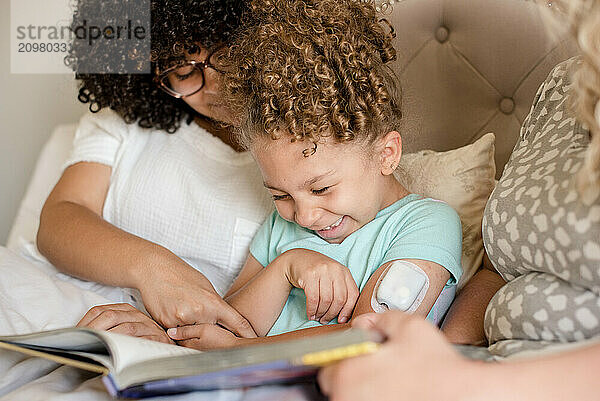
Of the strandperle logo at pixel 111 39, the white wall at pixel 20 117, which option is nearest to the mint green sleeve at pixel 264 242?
the strandperle logo at pixel 111 39

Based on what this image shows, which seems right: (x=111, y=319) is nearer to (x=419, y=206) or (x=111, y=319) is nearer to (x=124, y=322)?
(x=124, y=322)

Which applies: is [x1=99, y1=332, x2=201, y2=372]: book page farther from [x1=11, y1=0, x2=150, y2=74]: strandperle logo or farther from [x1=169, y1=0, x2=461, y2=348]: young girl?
[x1=11, y1=0, x2=150, y2=74]: strandperle logo

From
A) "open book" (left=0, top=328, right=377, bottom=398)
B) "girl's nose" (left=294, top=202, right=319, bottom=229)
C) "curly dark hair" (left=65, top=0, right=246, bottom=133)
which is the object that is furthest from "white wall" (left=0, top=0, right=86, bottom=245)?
"open book" (left=0, top=328, right=377, bottom=398)

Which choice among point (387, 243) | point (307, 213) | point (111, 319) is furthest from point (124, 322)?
point (387, 243)

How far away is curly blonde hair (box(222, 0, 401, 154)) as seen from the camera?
1047 millimetres

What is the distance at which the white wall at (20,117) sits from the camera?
2289 mm

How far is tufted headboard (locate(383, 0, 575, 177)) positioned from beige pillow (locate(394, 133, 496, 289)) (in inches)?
4.3

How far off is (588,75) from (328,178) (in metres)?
0.45

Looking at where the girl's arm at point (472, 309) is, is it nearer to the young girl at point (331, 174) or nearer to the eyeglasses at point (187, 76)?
the young girl at point (331, 174)

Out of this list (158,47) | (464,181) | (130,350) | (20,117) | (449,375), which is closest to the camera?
(449,375)

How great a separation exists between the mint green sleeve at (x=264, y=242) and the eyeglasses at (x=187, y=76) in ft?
1.03

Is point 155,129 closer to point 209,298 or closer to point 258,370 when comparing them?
point 209,298

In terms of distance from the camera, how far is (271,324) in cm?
116

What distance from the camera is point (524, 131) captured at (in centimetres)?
100
